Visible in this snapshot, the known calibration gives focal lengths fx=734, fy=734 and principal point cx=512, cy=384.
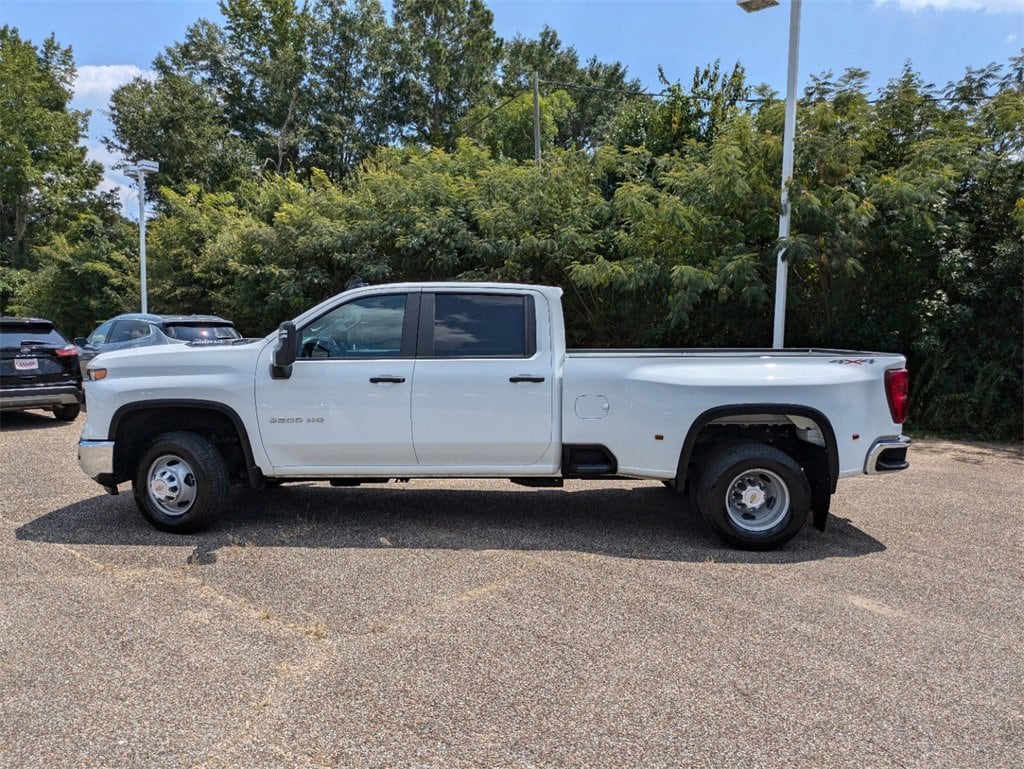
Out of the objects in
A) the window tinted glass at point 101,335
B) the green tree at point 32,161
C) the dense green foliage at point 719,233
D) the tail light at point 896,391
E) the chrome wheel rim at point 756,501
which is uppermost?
the green tree at point 32,161

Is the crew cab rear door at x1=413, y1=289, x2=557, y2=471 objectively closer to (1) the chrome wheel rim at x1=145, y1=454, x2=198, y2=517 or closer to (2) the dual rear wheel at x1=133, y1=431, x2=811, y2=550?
(2) the dual rear wheel at x1=133, y1=431, x2=811, y2=550

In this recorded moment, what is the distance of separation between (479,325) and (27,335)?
8.44 metres

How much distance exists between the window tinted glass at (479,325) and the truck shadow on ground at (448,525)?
4.60 ft

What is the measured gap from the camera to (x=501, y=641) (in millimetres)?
3742

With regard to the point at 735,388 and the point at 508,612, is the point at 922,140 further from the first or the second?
the point at 508,612

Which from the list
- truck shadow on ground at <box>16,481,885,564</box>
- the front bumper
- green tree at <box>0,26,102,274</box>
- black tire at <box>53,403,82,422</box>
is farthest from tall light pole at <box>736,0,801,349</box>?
green tree at <box>0,26,102,274</box>

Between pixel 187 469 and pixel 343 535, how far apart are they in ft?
4.11

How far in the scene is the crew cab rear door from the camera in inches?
209

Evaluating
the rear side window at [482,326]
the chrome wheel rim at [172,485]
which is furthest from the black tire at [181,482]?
the rear side window at [482,326]

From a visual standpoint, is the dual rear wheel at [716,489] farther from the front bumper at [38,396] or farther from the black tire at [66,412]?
the black tire at [66,412]

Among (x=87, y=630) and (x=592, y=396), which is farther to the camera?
(x=592, y=396)

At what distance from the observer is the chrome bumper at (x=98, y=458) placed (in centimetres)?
543

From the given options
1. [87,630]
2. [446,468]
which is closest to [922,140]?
[446,468]

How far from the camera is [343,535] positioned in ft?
18.1
